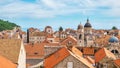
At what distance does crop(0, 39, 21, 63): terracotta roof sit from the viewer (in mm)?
33062

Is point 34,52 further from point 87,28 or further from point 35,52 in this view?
point 87,28

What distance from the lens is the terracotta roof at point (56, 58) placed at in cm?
3931

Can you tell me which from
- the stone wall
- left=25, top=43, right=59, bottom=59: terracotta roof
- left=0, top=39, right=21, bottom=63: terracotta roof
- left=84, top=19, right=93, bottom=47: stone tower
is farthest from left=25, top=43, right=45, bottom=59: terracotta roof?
left=84, top=19, right=93, bottom=47: stone tower

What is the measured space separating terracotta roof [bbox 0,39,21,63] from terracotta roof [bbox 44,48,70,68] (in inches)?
262

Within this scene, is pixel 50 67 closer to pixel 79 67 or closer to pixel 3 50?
pixel 79 67

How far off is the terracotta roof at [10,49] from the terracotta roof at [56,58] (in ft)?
21.8

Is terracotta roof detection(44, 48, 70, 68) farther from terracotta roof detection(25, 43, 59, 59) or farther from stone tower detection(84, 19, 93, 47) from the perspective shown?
stone tower detection(84, 19, 93, 47)

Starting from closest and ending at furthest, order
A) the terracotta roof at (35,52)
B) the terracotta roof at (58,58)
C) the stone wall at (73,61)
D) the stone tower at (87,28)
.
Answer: the stone wall at (73,61), the terracotta roof at (58,58), the terracotta roof at (35,52), the stone tower at (87,28)

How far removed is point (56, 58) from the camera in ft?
134

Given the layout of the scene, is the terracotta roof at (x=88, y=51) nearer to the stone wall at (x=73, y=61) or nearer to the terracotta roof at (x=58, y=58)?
the terracotta roof at (x=58, y=58)

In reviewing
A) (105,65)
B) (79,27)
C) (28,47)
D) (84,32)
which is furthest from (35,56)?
(79,27)

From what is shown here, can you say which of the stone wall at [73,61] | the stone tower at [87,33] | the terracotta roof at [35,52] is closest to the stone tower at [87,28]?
the stone tower at [87,33]

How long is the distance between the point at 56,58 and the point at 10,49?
8.58 metres

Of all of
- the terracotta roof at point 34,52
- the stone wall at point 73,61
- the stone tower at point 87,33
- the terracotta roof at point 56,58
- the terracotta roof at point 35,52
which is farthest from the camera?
the stone tower at point 87,33
